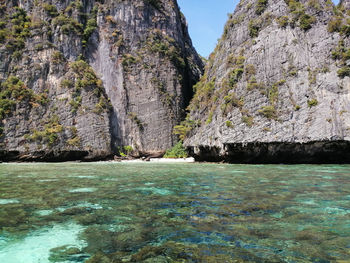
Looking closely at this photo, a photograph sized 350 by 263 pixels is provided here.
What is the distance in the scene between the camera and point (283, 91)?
2316cm

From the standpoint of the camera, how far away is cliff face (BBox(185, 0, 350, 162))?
20.4 metres

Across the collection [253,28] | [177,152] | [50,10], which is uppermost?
[50,10]

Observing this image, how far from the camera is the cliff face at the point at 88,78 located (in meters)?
36.1

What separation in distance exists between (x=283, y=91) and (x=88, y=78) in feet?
100

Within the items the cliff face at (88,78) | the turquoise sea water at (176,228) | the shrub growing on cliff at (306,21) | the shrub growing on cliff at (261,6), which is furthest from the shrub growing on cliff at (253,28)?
the turquoise sea water at (176,228)

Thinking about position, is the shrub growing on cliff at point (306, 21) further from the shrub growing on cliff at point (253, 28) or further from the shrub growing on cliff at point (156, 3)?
the shrub growing on cliff at point (156, 3)

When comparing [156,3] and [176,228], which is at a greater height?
[156,3]

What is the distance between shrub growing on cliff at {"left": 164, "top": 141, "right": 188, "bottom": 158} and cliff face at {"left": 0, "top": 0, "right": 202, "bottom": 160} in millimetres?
1858

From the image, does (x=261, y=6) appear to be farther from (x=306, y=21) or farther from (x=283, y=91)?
(x=283, y=91)

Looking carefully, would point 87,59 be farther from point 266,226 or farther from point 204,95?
point 266,226

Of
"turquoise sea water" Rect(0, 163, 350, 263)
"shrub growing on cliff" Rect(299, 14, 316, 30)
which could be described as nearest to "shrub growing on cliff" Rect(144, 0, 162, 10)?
"shrub growing on cliff" Rect(299, 14, 316, 30)

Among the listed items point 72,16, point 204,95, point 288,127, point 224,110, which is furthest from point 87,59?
point 288,127

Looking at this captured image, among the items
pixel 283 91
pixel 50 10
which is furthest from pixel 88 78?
pixel 283 91

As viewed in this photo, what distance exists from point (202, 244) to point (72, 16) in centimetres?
5136
